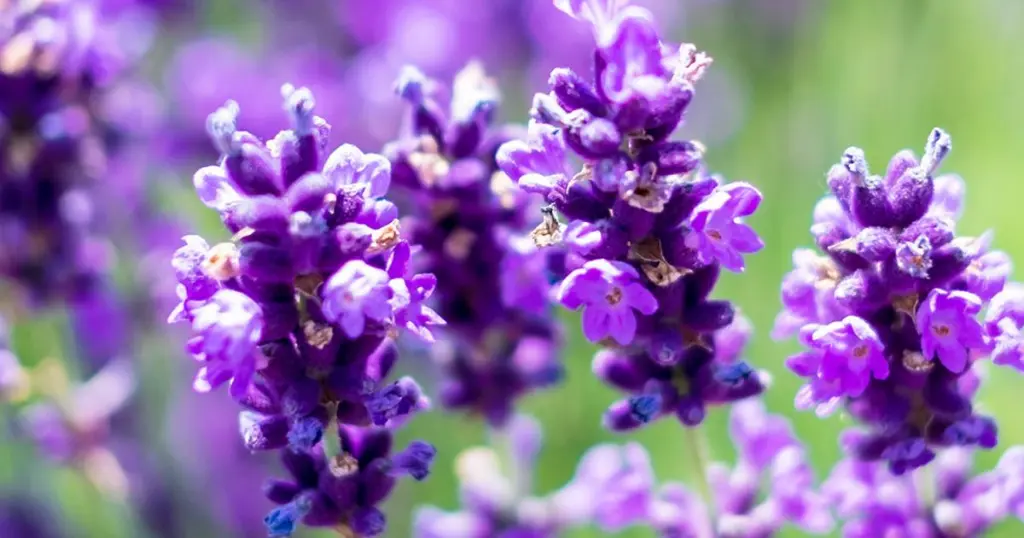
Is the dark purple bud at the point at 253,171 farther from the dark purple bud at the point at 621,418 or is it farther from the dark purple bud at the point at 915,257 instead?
the dark purple bud at the point at 915,257

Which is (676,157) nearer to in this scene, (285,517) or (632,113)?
(632,113)

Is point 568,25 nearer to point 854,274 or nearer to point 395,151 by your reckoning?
point 395,151

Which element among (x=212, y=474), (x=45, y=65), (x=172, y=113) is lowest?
(x=212, y=474)

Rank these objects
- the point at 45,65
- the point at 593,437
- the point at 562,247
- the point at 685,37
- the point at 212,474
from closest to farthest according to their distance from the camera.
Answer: the point at 562,247 < the point at 45,65 < the point at 212,474 < the point at 593,437 < the point at 685,37

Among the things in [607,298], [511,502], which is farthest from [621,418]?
[511,502]

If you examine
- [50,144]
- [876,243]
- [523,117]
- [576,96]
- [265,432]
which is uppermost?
[523,117]

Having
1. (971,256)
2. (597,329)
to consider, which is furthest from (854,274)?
(597,329)

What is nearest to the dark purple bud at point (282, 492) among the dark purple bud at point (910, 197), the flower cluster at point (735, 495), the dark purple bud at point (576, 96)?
the flower cluster at point (735, 495)
